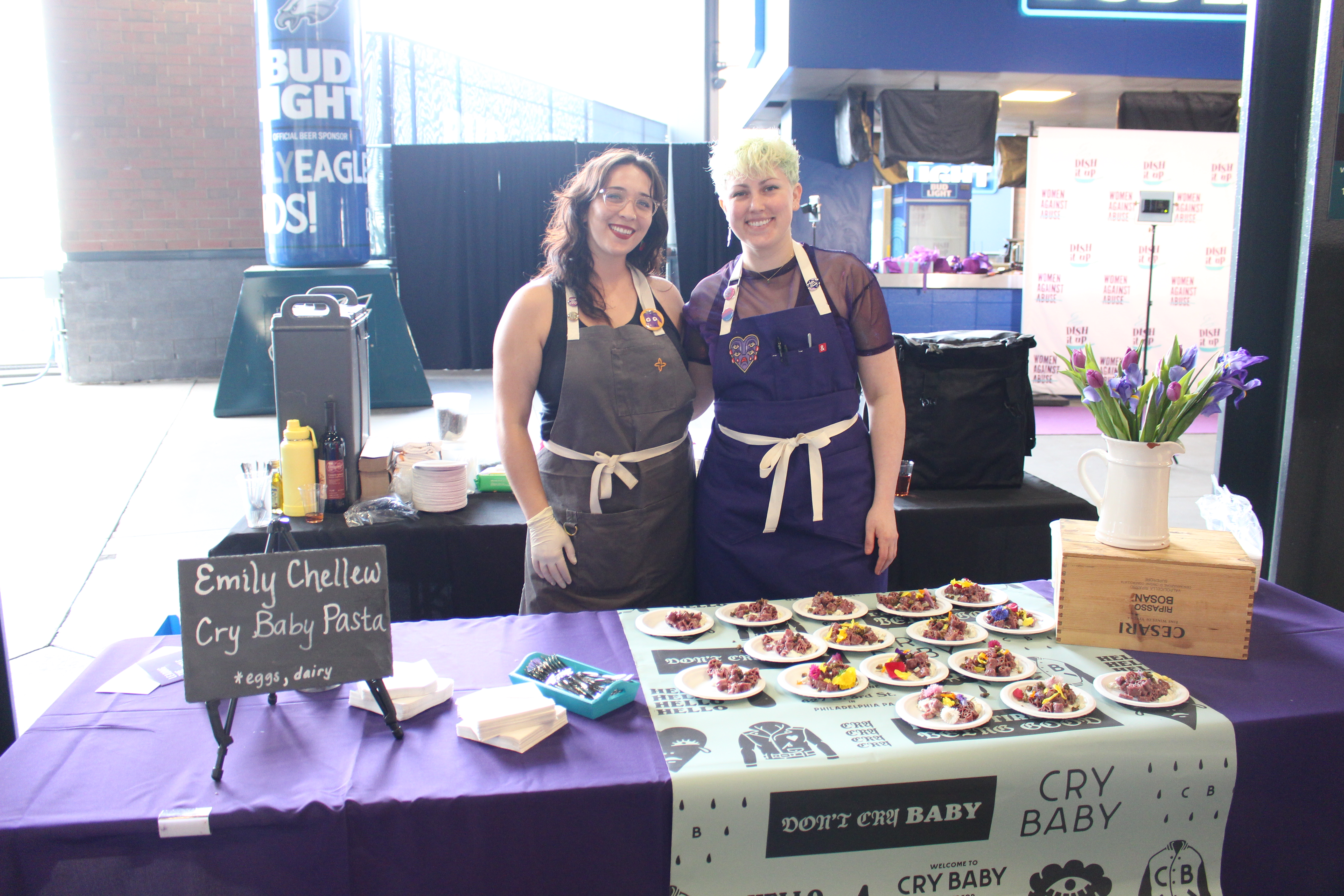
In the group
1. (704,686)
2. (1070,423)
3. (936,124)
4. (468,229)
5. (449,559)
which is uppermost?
(936,124)

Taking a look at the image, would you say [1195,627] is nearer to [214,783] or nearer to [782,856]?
[782,856]

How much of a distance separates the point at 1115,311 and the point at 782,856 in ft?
23.8

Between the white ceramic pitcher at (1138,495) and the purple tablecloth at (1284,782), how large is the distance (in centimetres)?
25

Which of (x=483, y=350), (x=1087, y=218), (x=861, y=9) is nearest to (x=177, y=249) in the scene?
(x=483, y=350)

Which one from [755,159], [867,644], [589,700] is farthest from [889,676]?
[755,159]

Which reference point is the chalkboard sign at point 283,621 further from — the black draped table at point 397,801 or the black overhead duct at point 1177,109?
the black overhead duct at point 1177,109

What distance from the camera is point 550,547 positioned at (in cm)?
187

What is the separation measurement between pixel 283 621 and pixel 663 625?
619 mm

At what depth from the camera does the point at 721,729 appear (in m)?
1.20

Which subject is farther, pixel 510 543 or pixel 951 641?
pixel 510 543

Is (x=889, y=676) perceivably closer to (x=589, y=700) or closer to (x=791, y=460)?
(x=589, y=700)

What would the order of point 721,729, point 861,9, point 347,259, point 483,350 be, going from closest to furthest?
point 721,729 < point 347,259 < point 861,9 < point 483,350

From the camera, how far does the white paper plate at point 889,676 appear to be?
4.32 feet

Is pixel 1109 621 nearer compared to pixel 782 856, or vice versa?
pixel 782 856
